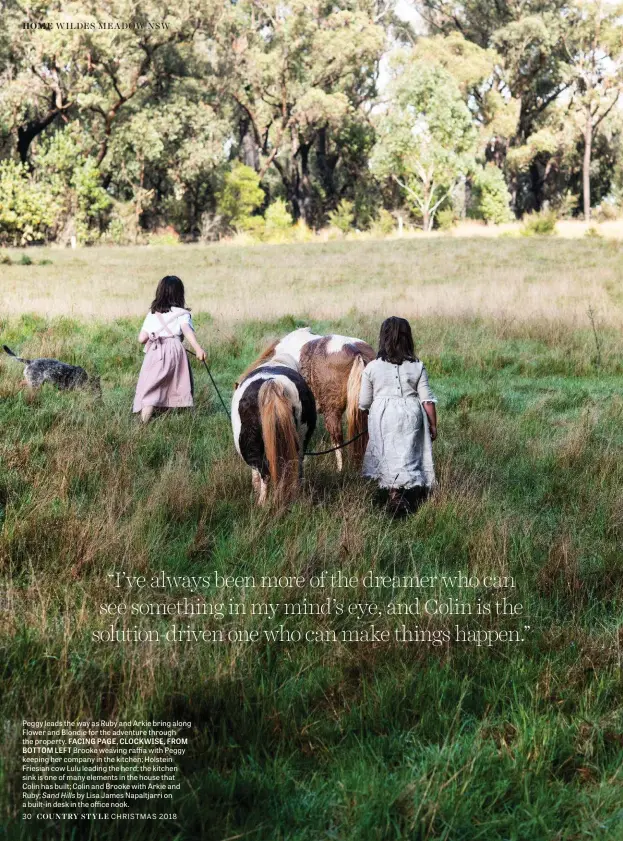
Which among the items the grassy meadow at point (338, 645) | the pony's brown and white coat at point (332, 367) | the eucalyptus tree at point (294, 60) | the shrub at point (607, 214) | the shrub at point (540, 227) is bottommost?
the grassy meadow at point (338, 645)

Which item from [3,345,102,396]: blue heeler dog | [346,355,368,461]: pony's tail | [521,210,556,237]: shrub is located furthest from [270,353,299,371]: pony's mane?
[521,210,556,237]: shrub

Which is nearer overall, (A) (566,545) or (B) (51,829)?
(B) (51,829)

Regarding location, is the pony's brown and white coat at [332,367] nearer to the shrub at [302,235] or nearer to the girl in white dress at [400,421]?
the girl in white dress at [400,421]

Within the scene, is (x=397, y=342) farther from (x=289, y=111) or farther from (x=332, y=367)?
(x=289, y=111)

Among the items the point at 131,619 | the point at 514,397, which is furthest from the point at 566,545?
the point at 514,397

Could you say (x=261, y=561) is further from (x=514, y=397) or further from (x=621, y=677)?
(x=514, y=397)

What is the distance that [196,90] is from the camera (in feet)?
129

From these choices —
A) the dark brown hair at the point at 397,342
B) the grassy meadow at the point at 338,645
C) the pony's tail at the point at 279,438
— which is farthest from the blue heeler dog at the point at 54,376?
the dark brown hair at the point at 397,342

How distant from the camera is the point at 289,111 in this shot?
1721 inches

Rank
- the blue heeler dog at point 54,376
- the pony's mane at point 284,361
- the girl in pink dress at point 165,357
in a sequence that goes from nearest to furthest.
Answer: the pony's mane at point 284,361, the girl in pink dress at point 165,357, the blue heeler dog at point 54,376

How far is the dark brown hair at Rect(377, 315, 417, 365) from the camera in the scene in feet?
16.0

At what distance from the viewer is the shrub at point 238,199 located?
1684 inches

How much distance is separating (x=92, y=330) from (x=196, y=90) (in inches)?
1267

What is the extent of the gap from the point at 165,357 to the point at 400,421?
3.36 m
